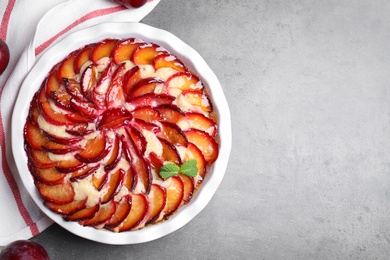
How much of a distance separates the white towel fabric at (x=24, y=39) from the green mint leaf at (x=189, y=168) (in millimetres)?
578

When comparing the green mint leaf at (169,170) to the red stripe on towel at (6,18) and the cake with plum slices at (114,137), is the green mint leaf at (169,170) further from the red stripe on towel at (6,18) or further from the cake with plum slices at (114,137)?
the red stripe on towel at (6,18)

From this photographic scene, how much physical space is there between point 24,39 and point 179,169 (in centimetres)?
76

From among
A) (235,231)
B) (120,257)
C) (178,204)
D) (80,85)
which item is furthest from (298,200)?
(80,85)

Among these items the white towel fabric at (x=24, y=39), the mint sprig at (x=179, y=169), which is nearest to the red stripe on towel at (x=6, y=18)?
the white towel fabric at (x=24, y=39)

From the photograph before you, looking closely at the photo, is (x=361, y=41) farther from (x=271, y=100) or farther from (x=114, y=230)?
(x=114, y=230)

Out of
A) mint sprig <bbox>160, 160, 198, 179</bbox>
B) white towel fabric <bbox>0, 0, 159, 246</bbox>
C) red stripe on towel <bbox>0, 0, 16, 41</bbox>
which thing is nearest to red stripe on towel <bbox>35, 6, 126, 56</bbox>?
white towel fabric <bbox>0, 0, 159, 246</bbox>

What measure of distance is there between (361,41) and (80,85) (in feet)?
3.94

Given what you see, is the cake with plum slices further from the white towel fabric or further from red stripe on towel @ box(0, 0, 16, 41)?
red stripe on towel @ box(0, 0, 16, 41)

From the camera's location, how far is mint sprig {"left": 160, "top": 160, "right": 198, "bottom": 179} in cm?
209

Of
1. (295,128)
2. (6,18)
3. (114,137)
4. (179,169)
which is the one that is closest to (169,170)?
(179,169)

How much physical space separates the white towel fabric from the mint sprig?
20.9 inches

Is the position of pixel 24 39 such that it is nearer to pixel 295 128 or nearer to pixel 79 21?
pixel 79 21

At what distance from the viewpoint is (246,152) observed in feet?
8.14

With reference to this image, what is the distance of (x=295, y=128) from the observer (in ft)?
8.26
